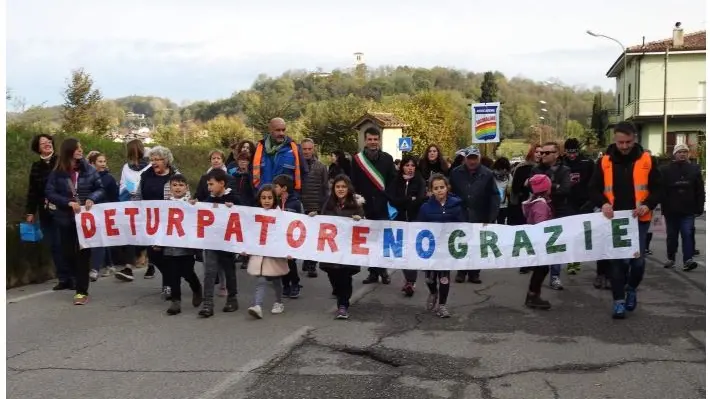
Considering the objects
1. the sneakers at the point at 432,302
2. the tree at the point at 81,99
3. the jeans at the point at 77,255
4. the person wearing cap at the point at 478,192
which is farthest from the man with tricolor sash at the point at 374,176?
the tree at the point at 81,99

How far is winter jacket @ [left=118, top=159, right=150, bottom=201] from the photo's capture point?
998 cm

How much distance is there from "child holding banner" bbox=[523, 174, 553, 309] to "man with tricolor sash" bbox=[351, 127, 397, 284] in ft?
6.20

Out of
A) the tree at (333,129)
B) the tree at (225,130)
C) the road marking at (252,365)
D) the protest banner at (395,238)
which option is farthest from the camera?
the tree at (333,129)

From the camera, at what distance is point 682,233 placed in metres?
10.8

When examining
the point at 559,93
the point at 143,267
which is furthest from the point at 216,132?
the point at 559,93

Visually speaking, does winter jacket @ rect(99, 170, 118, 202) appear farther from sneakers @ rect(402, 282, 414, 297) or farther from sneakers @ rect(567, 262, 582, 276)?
sneakers @ rect(567, 262, 582, 276)

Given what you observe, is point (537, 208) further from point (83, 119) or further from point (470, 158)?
point (83, 119)

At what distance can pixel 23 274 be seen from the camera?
946 centimetres

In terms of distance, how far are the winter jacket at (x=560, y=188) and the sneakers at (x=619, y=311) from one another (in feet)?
6.46

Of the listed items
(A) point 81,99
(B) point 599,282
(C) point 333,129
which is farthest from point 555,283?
(C) point 333,129

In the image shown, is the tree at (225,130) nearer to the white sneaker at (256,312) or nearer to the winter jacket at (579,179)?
the winter jacket at (579,179)

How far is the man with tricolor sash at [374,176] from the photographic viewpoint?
936 cm

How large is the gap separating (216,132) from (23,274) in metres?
41.5

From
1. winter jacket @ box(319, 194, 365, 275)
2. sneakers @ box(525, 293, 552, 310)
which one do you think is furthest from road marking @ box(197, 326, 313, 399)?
sneakers @ box(525, 293, 552, 310)
